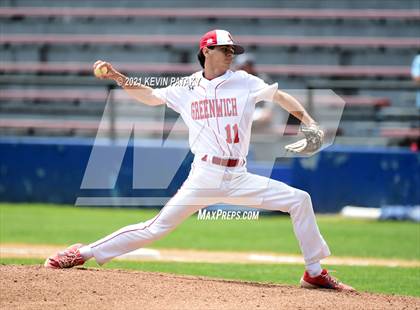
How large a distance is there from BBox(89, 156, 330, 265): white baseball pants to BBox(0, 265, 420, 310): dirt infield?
0.31 meters

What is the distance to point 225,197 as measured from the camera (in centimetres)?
672

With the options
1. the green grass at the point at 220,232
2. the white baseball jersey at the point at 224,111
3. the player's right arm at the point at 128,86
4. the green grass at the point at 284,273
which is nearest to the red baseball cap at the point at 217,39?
the white baseball jersey at the point at 224,111

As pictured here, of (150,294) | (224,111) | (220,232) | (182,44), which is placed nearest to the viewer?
(150,294)

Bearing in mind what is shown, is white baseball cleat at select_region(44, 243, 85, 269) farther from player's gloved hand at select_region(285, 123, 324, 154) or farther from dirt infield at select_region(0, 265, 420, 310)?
player's gloved hand at select_region(285, 123, 324, 154)

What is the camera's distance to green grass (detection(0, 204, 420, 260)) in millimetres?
10930

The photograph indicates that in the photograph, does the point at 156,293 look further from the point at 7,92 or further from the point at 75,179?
the point at 7,92

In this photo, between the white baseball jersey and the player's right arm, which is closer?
the white baseball jersey

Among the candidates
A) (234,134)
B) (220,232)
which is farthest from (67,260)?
(220,232)

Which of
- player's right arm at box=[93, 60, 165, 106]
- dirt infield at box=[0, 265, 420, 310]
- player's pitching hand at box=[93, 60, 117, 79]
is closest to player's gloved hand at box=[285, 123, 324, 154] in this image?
dirt infield at box=[0, 265, 420, 310]

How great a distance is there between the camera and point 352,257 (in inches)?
400

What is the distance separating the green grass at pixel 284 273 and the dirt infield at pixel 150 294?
1.28 metres

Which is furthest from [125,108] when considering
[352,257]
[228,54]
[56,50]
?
[228,54]

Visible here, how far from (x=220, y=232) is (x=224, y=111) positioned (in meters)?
6.02

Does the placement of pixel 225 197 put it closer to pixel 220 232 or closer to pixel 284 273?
pixel 284 273
